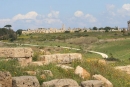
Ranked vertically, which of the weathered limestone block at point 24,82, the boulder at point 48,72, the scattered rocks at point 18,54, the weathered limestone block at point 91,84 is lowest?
the weathered limestone block at point 91,84

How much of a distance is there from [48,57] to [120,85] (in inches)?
123

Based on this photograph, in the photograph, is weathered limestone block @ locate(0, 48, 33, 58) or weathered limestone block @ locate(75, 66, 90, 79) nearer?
weathered limestone block @ locate(75, 66, 90, 79)

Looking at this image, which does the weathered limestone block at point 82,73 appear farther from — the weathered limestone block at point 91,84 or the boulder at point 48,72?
the boulder at point 48,72

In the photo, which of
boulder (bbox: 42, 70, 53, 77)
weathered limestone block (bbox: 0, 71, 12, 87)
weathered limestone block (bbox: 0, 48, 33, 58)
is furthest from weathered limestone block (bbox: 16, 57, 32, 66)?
weathered limestone block (bbox: 0, 71, 12, 87)

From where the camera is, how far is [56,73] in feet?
34.0

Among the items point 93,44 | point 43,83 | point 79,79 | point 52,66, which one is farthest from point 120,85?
point 93,44

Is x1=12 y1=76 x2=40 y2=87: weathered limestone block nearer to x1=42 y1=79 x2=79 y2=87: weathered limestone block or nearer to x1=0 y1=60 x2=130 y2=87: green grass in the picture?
x1=42 y1=79 x2=79 y2=87: weathered limestone block

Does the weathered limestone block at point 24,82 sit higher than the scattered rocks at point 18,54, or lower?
lower

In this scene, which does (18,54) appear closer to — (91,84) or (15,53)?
(15,53)

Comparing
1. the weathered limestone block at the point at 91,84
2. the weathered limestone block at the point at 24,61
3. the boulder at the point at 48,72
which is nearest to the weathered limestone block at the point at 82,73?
the weathered limestone block at the point at 91,84

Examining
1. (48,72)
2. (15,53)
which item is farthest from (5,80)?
(15,53)

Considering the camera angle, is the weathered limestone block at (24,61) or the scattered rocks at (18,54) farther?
the scattered rocks at (18,54)

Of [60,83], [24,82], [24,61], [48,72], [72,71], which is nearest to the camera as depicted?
[24,82]

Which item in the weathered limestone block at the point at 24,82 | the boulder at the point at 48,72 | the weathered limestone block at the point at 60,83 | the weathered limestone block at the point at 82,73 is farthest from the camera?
the weathered limestone block at the point at 82,73
